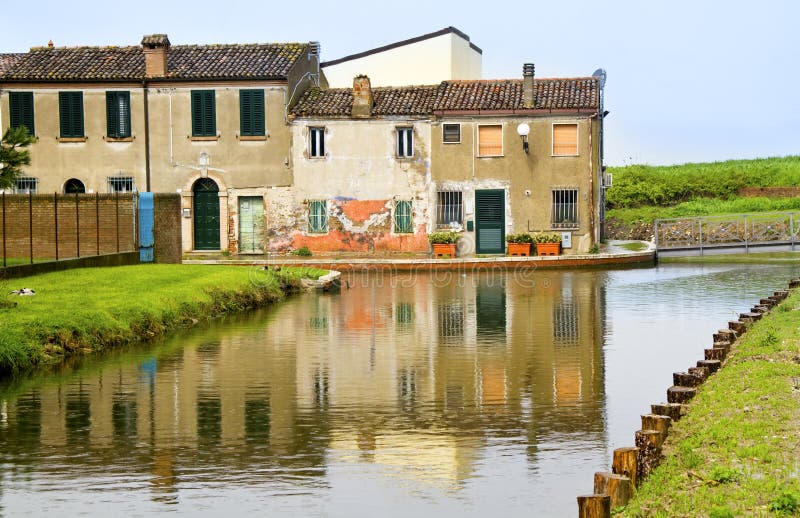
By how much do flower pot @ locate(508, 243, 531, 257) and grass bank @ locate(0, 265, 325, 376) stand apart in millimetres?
12425

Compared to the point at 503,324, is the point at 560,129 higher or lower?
higher

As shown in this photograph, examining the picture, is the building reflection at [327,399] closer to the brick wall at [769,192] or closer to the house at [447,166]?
the house at [447,166]

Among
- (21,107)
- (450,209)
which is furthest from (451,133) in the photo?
(21,107)

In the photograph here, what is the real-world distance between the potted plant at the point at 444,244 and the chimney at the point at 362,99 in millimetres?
5378

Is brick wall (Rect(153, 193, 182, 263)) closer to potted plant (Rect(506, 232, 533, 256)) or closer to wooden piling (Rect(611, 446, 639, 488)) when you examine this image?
potted plant (Rect(506, 232, 533, 256))

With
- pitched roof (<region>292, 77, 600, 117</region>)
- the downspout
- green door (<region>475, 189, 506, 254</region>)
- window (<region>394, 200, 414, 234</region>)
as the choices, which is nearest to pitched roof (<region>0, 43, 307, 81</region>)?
the downspout

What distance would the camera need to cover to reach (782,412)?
10.3m

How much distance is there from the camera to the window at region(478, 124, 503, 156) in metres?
42.8

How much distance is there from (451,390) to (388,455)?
3706mm

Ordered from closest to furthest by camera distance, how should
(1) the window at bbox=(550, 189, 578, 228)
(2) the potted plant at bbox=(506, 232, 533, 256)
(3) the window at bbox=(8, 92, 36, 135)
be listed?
1. (2) the potted plant at bbox=(506, 232, 533, 256)
2. (1) the window at bbox=(550, 189, 578, 228)
3. (3) the window at bbox=(8, 92, 36, 135)

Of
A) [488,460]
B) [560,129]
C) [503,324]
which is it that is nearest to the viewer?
[488,460]

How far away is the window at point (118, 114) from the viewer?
43812mm

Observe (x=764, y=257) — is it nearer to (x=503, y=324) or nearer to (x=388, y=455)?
(x=503, y=324)

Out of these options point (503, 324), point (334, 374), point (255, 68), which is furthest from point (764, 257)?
point (334, 374)
